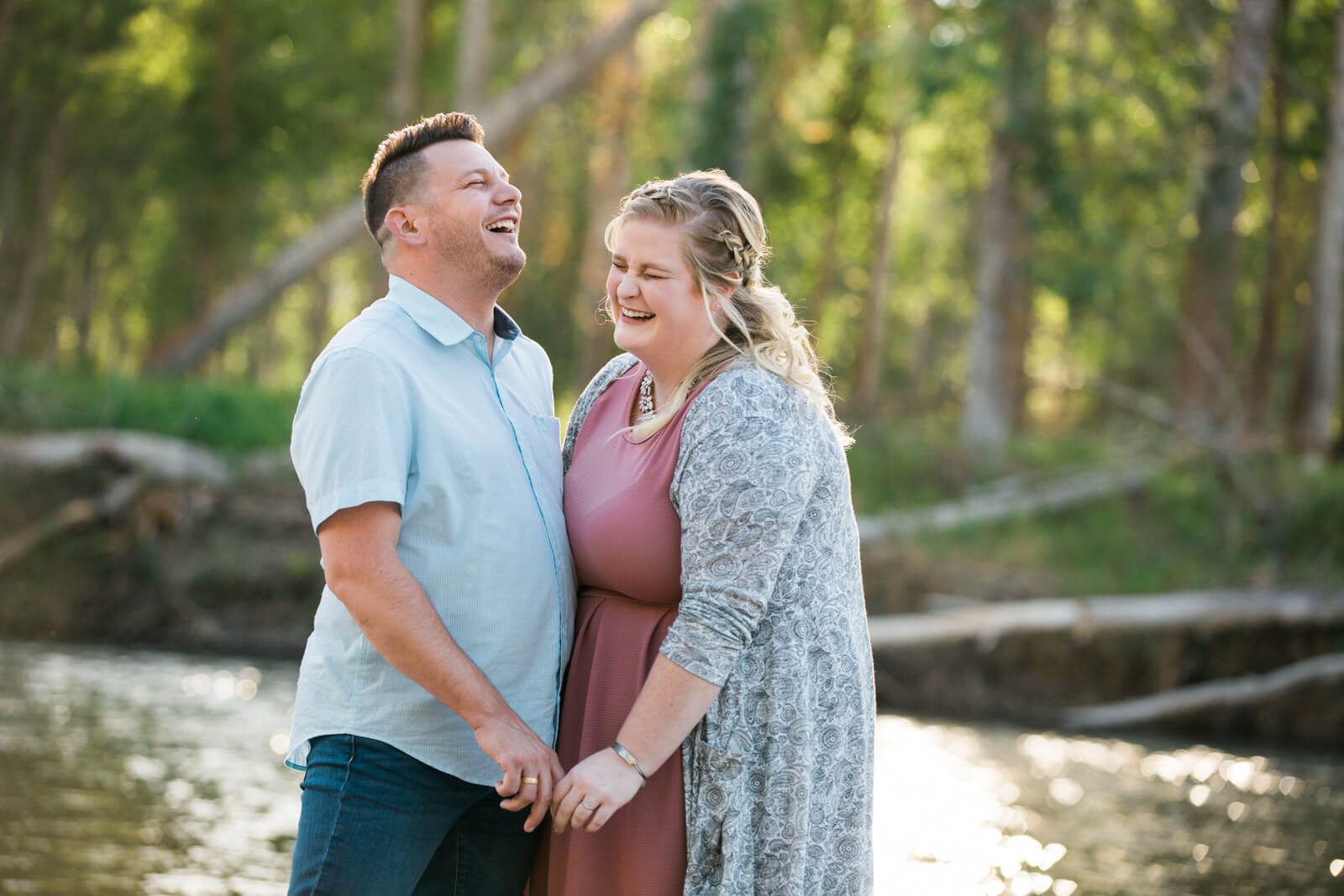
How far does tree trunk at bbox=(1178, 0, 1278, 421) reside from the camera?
15.0 metres

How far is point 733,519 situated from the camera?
Result: 245 centimetres

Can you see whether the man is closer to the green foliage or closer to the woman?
the woman

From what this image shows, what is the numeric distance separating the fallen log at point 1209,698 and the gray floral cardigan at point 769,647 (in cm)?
909

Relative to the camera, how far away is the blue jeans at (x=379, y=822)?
2492 mm

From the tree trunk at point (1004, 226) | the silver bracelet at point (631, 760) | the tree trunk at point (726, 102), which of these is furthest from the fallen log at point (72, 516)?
the silver bracelet at point (631, 760)

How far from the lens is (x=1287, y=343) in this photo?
79.0ft

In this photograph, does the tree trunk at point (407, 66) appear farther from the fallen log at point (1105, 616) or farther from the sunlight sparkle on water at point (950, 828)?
the sunlight sparkle on water at point (950, 828)

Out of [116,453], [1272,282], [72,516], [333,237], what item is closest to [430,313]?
[72,516]

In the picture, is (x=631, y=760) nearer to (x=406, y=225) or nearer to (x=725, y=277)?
(x=725, y=277)

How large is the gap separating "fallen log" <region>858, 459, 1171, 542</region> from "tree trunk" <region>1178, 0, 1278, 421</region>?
1088mm

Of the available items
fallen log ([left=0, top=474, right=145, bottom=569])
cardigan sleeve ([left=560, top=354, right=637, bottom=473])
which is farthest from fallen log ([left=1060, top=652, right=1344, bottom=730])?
cardigan sleeve ([left=560, top=354, right=637, bottom=473])

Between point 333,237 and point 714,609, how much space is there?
17.1 m

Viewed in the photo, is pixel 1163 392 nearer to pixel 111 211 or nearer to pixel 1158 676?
pixel 1158 676

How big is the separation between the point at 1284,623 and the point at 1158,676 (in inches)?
46.4
